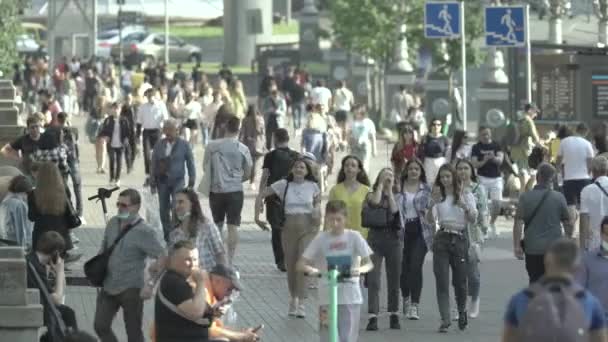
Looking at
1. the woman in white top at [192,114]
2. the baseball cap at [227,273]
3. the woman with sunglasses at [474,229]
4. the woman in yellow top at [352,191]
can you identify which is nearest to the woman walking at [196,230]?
the baseball cap at [227,273]

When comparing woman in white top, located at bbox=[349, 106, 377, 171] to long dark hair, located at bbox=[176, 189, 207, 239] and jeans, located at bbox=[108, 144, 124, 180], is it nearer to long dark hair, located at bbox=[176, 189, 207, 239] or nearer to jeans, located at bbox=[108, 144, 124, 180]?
jeans, located at bbox=[108, 144, 124, 180]

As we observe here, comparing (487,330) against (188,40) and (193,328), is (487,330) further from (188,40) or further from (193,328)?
(188,40)

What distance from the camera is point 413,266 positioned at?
19.3 meters

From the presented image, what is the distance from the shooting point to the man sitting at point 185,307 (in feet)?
43.0

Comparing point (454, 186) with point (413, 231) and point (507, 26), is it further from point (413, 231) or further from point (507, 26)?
point (507, 26)

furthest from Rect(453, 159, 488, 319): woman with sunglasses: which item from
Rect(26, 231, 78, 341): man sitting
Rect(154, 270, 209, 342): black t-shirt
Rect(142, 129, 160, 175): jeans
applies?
Rect(142, 129, 160, 175): jeans

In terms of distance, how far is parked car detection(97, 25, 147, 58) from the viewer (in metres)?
88.5

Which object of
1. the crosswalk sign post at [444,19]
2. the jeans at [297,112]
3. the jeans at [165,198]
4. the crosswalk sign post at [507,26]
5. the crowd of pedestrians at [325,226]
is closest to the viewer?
the crowd of pedestrians at [325,226]

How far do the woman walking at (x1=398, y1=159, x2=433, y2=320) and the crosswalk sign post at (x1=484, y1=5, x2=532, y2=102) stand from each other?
13561 millimetres

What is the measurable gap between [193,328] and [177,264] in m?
0.40

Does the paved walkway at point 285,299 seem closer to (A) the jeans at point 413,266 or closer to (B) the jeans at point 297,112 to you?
(A) the jeans at point 413,266

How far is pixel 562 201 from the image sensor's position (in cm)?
1852

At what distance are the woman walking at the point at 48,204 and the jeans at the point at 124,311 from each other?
2972 mm

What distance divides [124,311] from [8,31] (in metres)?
26.2
